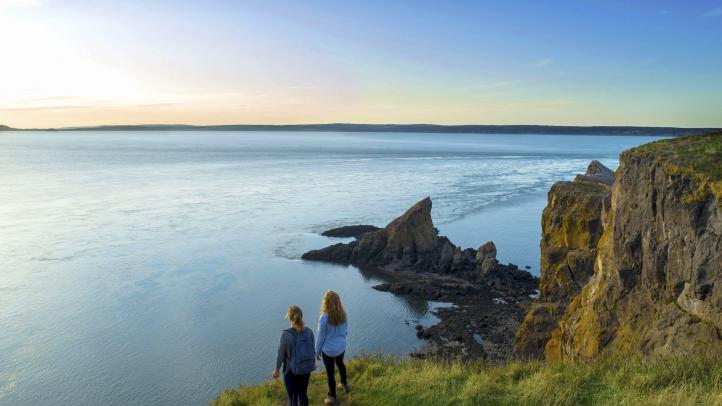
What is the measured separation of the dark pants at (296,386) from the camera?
8578 mm

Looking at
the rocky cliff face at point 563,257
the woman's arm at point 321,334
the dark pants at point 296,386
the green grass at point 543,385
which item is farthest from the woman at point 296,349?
the rocky cliff face at point 563,257

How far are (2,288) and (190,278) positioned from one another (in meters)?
9.97

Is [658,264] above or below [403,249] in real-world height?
above

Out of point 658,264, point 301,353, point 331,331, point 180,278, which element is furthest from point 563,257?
point 180,278

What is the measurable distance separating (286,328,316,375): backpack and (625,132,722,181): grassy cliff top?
8.58 m

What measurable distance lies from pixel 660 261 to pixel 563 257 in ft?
29.1

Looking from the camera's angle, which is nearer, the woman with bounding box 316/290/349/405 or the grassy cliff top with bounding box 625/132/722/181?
the woman with bounding box 316/290/349/405

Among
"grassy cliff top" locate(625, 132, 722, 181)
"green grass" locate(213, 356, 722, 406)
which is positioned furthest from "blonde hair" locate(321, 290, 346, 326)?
"grassy cliff top" locate(625, 132, 722, 181)

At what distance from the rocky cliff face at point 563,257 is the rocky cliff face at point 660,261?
15.9 ft

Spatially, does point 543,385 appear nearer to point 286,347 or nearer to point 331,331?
point 331,331

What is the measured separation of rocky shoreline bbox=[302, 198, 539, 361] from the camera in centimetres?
2412

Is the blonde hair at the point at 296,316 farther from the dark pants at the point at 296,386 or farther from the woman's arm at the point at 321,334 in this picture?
the dark pants at the point at 296,386

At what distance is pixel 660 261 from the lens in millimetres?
11727

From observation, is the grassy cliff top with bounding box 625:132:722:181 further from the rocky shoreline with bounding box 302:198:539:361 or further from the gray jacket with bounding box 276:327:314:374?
the rocky shoreline with bounding box 302:198:539:361
